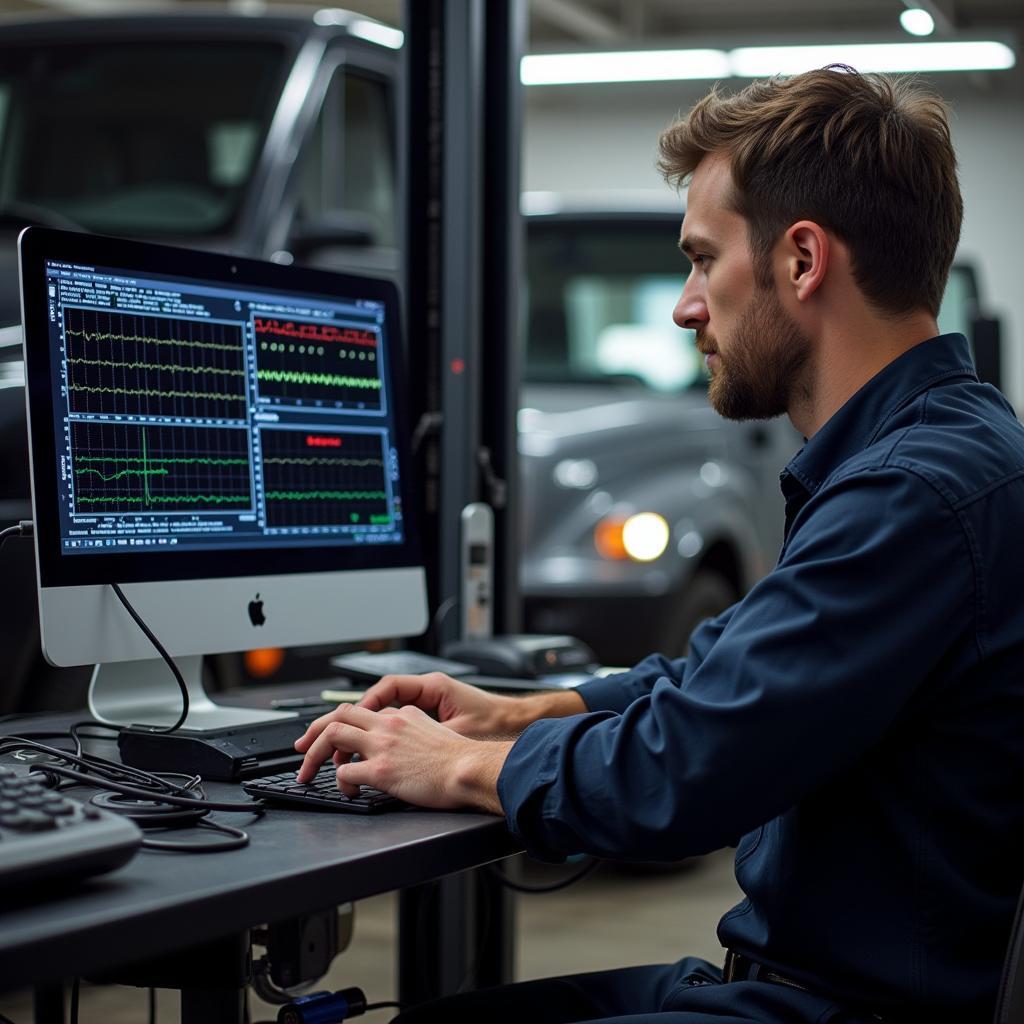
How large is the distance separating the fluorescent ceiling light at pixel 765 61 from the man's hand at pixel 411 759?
0.78 metres

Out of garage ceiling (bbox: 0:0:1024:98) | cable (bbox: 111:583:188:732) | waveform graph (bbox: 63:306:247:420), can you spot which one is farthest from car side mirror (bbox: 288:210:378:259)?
garage ceiling (bbox: 0:0:1024:98)

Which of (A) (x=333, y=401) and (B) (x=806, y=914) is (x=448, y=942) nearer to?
(A) (x=333, y=401)

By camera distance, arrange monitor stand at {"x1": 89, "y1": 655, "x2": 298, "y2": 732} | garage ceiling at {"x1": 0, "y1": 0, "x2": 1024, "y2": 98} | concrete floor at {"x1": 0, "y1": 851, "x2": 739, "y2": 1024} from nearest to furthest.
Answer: monitor stand at {"x1": 89, "y1": 655, "x2": 298, "y2": 732}, concrete floor at {"x1": 0, "y1": 851, "x2": 739, "y2": 1024}, garage ceiling at {"x1": 0, "y1": 0, "x2": 1024, "y2": 98}

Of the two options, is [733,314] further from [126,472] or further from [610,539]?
[610,539]

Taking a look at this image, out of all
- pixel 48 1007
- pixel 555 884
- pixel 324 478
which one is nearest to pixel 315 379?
pixel 324 478

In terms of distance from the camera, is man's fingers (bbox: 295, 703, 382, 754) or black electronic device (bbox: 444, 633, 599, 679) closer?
man's fingers (bbox: 295, 703, 382, 754)

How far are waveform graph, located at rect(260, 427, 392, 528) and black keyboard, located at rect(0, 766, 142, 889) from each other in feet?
2.71

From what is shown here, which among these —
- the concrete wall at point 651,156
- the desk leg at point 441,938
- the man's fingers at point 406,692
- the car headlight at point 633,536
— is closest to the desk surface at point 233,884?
the man's fingers at point 406,692

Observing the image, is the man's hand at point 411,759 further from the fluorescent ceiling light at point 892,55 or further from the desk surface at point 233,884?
the fluorescent ceiling light at point 892,55

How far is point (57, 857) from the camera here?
112 cm

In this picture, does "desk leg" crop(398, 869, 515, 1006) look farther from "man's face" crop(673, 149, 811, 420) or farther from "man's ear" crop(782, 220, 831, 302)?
"man's ear" crop(782, 220, 831, 302)

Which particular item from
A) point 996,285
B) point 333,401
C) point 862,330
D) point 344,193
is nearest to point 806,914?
point 862,330

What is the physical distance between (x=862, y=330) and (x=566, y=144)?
10.5 metres

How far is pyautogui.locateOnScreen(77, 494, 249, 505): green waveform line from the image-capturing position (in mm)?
1775
